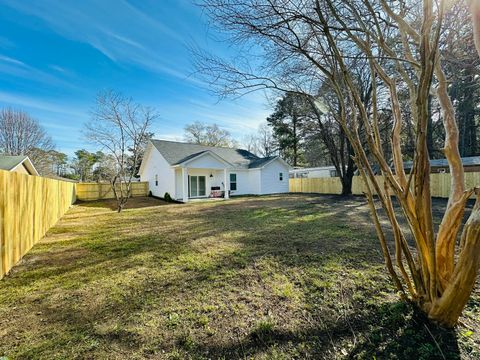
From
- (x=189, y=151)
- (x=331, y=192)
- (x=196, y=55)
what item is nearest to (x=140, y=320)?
(x=196, y=55)

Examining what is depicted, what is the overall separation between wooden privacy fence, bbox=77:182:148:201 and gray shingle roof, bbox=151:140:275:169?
3894 millimetres

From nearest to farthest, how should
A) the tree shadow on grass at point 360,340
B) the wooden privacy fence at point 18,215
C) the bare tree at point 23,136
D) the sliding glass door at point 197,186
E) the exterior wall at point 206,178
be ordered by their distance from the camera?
the tree shadow on grass at point 360,340 < the wooden privacy fence at point 18,215 < the exterior wall at point 206,178 < the sliding glass door at point 197,186 < the bare tree at point 23,136

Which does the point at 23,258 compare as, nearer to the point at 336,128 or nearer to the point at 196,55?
the point at 196,55

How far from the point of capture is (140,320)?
2.24 meters

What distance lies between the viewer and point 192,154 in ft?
60.3

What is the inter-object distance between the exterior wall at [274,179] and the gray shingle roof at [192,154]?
854 mm

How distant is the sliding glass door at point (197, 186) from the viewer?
17.4 metres

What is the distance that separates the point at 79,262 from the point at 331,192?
1938 cm

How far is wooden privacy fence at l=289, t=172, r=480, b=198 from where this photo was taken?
12.2 m

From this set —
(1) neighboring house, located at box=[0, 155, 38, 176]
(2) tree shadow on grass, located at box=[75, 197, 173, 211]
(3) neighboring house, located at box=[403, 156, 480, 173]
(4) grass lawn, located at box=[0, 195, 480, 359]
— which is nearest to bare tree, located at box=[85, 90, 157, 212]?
(2) tree shadow on grass, located at box=[75, 197, 173, 211]

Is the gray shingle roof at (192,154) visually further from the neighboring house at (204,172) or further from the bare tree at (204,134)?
the bare tree at (204,134)

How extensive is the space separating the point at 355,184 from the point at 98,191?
21.3 meters

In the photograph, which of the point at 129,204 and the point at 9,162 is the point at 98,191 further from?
the point at 9,162

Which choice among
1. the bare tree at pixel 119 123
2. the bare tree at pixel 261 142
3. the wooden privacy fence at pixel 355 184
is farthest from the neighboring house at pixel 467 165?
the bare tree at pixel 119 123
